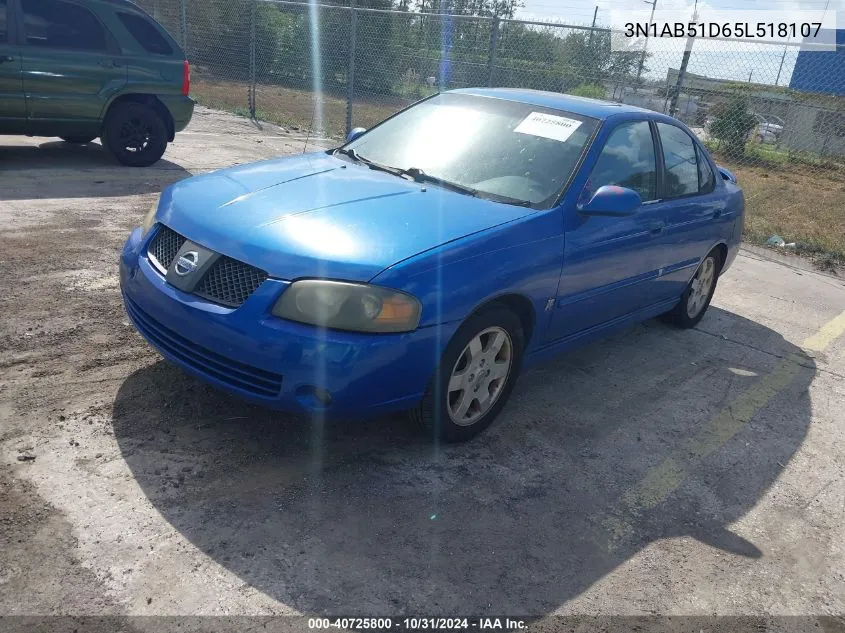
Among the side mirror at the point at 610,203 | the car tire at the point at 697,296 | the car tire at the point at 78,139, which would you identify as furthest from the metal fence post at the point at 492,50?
the side mirror at the point at 610,203

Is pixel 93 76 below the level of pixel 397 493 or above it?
above

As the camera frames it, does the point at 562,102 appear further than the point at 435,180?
Yes

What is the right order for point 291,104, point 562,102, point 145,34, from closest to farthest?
point 562,102 → point 145,34 → point 291,104

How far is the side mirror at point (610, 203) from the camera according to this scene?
12.4ft

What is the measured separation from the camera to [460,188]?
3.85 metres

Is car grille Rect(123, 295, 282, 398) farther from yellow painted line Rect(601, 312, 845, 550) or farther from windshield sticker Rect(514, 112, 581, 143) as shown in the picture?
windshield sticker Rect(514, 112, 581, 143)

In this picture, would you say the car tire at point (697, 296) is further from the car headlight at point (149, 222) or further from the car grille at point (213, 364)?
the car headlight at point (149, 222)

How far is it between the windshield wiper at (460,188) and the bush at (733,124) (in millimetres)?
11255

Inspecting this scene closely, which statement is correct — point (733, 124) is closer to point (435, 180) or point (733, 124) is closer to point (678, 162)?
point (678, 162)

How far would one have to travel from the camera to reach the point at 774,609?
9.10ft

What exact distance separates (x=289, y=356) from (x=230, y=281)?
44cm

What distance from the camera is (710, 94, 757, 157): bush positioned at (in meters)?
13.8

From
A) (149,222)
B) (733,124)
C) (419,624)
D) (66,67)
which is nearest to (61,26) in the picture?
(66,67)

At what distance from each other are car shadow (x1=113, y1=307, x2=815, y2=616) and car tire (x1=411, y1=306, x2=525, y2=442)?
0.14 meters
